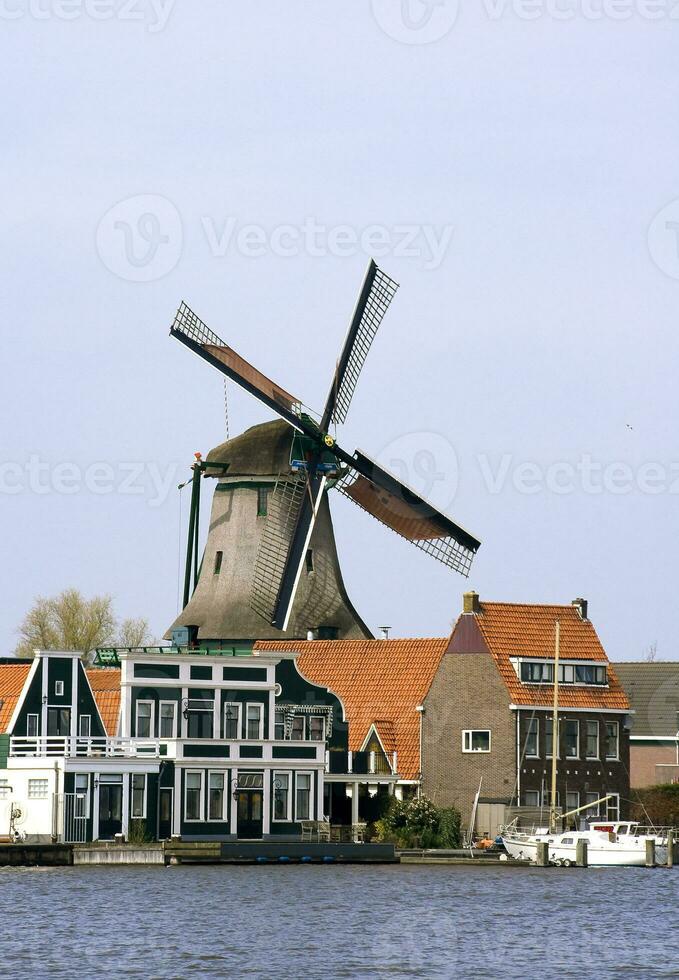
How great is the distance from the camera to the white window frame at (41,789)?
77125 millimetres

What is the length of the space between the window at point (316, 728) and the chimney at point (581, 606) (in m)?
12.7

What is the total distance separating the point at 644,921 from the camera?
62312 millimetres

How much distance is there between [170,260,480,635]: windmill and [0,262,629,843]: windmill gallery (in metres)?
0.08

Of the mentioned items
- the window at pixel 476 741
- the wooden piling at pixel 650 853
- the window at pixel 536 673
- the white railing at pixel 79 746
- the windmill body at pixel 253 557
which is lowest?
the wooden piling at pixel 650 853

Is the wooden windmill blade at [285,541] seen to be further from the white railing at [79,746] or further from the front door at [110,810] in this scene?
the front door at [110,810]

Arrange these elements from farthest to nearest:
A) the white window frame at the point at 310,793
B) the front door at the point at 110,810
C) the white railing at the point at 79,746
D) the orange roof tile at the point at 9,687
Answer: the white window frame at the point at 310,793
the orange roof tile at the point at 9,687
the front door at the point at 110,810
the white railing at the point at 79,746

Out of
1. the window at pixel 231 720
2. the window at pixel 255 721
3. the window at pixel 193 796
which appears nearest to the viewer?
the window at pixel 193 796

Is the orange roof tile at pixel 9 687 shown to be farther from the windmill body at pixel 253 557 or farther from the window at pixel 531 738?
the window at pixel 531 738

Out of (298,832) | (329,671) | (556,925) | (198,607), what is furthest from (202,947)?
(198,607)

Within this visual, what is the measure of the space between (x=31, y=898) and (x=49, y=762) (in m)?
12.9

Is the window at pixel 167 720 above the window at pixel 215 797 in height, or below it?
above

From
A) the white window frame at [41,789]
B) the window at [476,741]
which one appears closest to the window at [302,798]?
the window at [476,741]

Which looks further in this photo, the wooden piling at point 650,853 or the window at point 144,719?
the wooden piling at point 650,853

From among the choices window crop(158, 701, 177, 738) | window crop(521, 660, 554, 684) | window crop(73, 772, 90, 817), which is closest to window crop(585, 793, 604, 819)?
window crop(521, 660, 554, 684)
